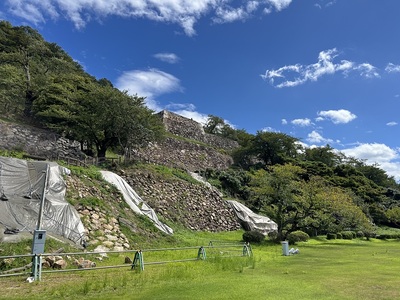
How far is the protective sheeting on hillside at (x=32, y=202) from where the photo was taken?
1020 cm

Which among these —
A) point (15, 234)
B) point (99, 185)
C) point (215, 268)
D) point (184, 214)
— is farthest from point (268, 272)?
point (184, 214)

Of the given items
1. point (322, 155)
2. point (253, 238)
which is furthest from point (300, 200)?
point (322, 155)

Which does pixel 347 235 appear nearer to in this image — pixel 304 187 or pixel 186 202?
pixel 304 187

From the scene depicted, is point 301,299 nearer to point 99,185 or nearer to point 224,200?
point 99,185

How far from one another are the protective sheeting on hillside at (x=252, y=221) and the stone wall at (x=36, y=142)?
45.1ft

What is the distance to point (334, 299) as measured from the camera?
234 inches

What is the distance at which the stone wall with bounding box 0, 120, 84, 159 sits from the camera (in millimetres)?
21234

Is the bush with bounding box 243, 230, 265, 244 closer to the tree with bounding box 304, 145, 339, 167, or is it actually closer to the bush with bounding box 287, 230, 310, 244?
the bush with bounding box 287, 230, 310, 244

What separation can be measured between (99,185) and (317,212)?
1495 centimetres

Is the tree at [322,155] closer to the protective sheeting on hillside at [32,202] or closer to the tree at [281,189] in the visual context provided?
the tree at [281,189]

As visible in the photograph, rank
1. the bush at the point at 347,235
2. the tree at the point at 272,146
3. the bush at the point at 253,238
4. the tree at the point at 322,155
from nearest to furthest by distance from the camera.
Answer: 1. the bush at the point at 253,238
2. the bush at the point at 347,235
3. the tree at the point at 272,146
4. the tree at the point at 322,155

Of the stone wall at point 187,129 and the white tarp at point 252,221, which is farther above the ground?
the stone wall at point 187,129

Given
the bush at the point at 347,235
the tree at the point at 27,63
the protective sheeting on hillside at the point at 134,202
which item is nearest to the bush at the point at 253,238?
the protective sheeting on hillside at the point at 134,202

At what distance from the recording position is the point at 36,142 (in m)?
23.3
